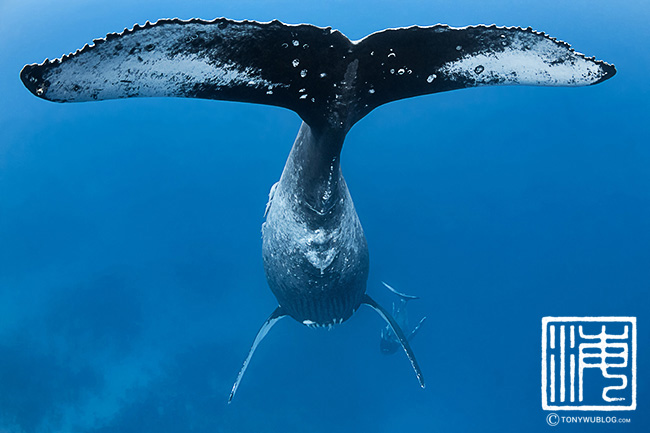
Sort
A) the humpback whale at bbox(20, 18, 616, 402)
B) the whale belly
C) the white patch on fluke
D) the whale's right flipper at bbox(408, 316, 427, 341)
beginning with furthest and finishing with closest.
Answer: the whale's right flipper at bbox(408, 316, 427, 341)
the whale belly
the white patch on fluke
the humpback whale at bbox(20, 18, 616, 402)

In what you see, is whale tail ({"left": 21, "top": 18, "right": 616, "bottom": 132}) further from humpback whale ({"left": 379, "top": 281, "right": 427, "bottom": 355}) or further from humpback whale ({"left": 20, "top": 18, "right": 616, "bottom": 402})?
humpback whale ({"left": 379, "top": 281, "right": 427, "bottom": 355})

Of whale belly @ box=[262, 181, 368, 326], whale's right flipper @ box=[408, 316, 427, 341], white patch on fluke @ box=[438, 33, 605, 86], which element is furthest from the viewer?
whale's right flipper @ box=[408, 316, 427, 341]

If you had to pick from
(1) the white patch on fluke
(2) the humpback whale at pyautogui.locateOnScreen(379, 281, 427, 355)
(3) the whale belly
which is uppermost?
(2) the humpback whale at pyautogui.locateOnScreen(379, 281, 427, 355)

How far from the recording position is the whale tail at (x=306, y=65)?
106 inches

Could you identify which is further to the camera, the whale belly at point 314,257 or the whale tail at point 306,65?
the whale belly at point 314,257

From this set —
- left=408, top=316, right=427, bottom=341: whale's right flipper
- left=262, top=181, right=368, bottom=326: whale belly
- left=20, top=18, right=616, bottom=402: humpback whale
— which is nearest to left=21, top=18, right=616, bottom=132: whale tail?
left=20, top=18, right=616, bottom=402: humpback whale

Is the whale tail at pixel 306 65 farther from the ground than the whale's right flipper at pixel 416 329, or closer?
closer

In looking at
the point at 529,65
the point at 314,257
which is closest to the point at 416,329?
the point at 314,257

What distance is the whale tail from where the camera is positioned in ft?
8.84

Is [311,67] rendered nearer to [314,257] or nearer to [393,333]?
[314,257]

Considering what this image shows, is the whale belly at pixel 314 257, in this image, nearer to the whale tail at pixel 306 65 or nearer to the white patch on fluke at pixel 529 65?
the whale tail at pixel 306 65

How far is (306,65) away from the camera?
3.27 meters

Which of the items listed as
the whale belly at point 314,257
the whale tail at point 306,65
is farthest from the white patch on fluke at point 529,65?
the whale belly at point 314,257

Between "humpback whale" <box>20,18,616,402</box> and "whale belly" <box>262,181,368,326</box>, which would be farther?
"whale belly" <box>262,181,368,326</box>
